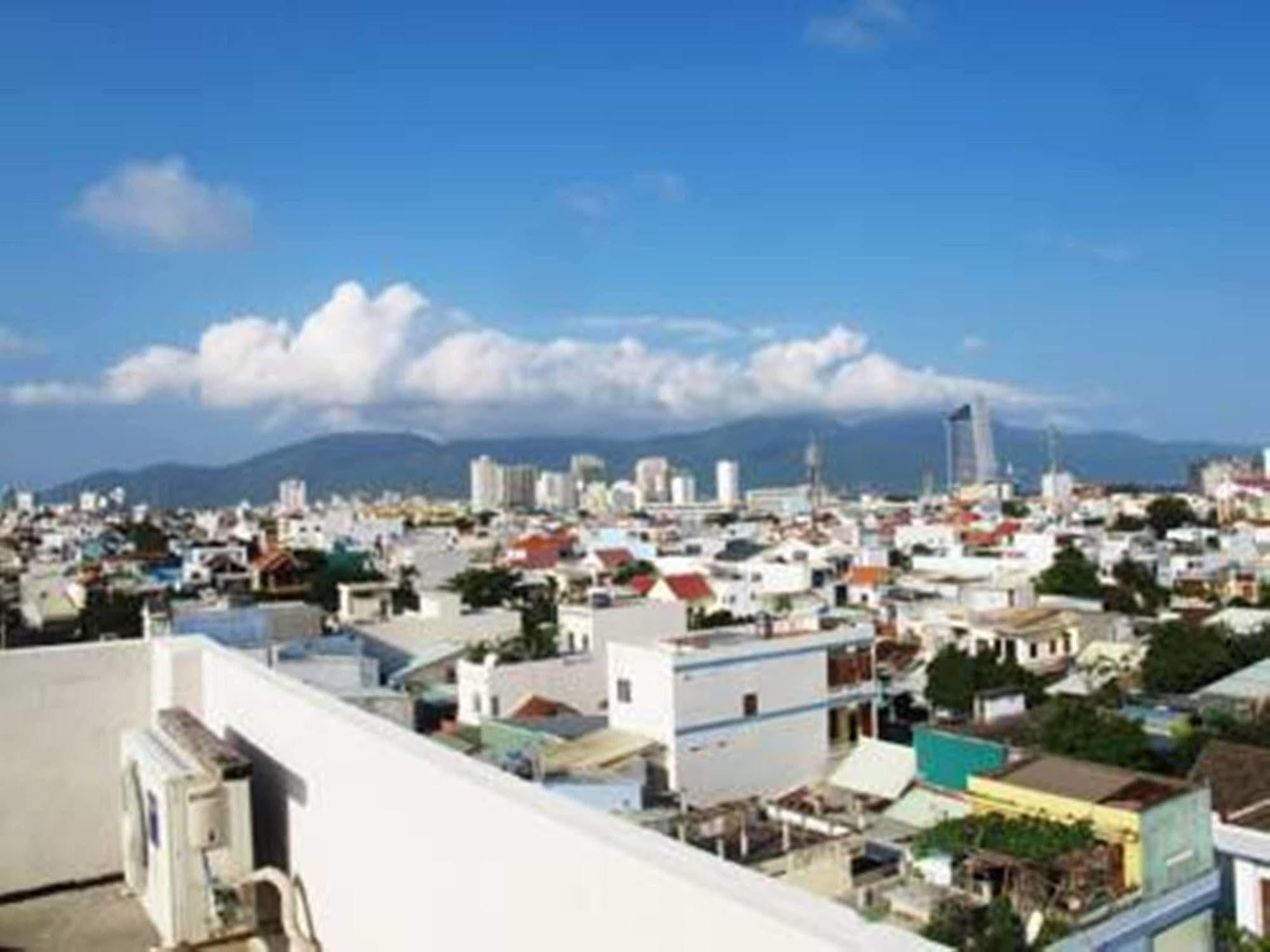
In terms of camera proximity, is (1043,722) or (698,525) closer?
(1043,722)

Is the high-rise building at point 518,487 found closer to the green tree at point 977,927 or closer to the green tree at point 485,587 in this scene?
the green tree at point 485,587

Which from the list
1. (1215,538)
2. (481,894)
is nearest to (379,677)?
(481,894)

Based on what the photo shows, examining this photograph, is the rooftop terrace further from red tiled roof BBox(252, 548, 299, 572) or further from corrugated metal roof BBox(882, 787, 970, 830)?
red tiled roof BBox(252, 548, 299, 572)

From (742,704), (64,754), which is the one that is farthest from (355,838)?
(742,704)

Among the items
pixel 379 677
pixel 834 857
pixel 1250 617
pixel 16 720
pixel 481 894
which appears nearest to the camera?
pixel 481 894

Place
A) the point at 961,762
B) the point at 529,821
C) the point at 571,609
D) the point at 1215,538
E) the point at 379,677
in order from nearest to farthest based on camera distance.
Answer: the point at 529,821, the point at 961,762, the point at 379,677, the point at 571,609, the point at 1215,538

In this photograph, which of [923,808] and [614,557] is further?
[614,557]

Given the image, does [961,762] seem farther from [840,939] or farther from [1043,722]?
[840,939]

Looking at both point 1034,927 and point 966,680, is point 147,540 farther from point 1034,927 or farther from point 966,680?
point 1034,927

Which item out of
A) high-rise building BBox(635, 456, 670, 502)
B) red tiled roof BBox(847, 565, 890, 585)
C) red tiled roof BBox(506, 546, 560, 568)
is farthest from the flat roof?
high-rise building BBox(635, 456, 670, 502)
